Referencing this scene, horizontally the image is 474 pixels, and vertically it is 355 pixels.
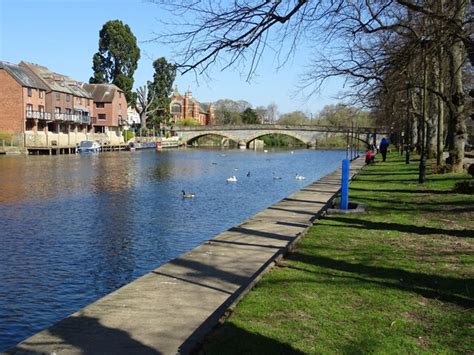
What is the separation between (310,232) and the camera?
1278cm

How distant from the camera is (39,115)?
78.3 meters

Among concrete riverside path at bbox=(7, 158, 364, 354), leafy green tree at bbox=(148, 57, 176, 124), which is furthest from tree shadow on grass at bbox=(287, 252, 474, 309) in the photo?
leafy green tree at bbox=(148, 57, 176, 124)

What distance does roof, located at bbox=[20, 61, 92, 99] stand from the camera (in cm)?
8444

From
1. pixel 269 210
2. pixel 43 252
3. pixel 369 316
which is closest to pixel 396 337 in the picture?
pixel 369 316

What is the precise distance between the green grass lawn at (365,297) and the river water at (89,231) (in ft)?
13.7

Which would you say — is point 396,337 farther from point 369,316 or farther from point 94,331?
point 94,331

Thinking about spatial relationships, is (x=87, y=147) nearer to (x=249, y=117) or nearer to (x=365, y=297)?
(x=365, y=297)

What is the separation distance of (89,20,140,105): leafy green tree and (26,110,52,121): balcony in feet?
69.5

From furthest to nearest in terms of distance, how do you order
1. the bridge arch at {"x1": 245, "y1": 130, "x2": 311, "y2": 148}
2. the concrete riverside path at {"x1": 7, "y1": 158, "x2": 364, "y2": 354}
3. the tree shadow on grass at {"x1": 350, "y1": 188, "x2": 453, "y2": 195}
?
the bridge arch at {"x1": 245, "y1": 130, "x2": 311, "y2": 148}
the tree shadow on grass at {"x1": 350, "y1": 188, "x2": 453, "y2": 195}
the concrete riverside path at {"x1": 7, "y1": 158, "x2": 364, "y2": 354}

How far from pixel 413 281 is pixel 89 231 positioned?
40.2ft

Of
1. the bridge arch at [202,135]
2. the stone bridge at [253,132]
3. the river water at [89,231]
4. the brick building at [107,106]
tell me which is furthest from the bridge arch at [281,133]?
the river water at [89,231]

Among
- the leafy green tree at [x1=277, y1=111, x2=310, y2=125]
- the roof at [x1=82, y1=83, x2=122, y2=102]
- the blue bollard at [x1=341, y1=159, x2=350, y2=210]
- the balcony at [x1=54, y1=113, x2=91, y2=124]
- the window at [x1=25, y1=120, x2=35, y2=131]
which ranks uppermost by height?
the roof at [x1=82, y1=83, x2=122, y2=102]

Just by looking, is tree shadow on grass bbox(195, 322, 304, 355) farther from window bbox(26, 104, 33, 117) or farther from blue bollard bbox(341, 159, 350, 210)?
window bbox(26, 104, 33, 117)

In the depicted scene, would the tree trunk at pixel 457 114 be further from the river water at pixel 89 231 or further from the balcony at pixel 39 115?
the balcony at pixel 39 115
